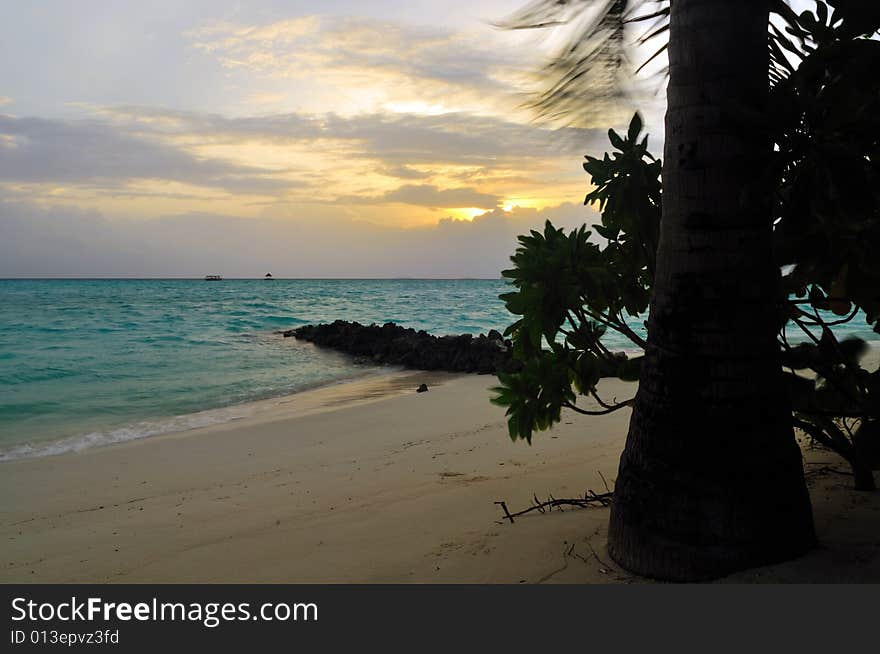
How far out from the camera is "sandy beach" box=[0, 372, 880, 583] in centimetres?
278

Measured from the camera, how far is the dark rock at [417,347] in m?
13.2

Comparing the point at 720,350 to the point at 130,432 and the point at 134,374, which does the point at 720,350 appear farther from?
the point at 134,374

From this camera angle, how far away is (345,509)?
4148 mm

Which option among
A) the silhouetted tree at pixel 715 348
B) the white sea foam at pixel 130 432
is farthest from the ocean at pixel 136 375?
the silhouetted tree at pixel 715 348

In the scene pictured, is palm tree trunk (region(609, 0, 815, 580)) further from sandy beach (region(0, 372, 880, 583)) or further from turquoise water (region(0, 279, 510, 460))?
turquoise water (region(0, 279, 510, 460))

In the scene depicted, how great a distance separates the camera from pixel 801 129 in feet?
6.52

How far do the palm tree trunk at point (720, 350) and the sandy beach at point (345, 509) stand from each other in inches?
7.0

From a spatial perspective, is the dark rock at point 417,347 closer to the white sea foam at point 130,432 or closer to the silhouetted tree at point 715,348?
the white sea foam at point 130,432

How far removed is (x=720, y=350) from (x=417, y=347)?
41.3 feet

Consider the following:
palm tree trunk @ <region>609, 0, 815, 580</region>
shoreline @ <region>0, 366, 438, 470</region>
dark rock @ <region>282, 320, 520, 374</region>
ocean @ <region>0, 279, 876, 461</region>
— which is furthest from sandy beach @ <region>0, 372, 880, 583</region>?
dark rock @ <region>282, 320, 520, 374</region>

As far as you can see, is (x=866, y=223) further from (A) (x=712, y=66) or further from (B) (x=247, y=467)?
(B) (x=247, y=467)

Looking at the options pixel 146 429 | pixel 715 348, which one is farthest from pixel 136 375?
pixel 715 348

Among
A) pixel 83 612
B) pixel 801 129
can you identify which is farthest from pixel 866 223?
pixel 83 612

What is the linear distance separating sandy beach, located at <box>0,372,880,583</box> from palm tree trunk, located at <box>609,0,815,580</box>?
0.59 ft
